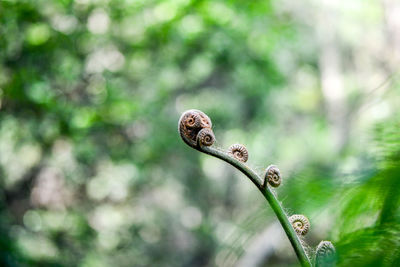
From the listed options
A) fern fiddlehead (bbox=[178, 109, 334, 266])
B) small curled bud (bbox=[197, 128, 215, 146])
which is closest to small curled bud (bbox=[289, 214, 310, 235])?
fern fiddlehead (bbox=[178, 109, 334, 266])

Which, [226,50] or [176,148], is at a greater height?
[226,50]

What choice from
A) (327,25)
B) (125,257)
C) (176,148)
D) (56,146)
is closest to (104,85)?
(56,146)

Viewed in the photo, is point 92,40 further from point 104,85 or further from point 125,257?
point 125,257

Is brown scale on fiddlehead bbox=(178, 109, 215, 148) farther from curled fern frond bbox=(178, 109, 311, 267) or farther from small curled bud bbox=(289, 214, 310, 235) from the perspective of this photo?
small curled bud bbox=(289, 214, 310, 235)

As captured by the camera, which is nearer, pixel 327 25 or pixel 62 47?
pixel 62 47

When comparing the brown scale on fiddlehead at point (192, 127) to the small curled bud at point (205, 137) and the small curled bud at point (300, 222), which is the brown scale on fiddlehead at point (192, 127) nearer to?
the small curled bud at point (205, 137)

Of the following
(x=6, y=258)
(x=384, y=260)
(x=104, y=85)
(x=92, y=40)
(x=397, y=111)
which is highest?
(x=92, y=40)

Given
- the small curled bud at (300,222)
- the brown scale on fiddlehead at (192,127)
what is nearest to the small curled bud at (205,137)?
the brown scale on fiddlehead at (192,127)
